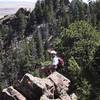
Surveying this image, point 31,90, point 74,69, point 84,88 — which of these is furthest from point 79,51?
point 31,90

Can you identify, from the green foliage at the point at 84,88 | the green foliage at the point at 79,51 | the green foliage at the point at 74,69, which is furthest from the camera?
the green foliage at the point at 74,69

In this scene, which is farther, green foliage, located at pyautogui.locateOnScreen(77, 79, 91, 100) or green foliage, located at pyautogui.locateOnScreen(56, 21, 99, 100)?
green foliage, located at pyautogui.locateOnScreen(56, 21, 99, 100)

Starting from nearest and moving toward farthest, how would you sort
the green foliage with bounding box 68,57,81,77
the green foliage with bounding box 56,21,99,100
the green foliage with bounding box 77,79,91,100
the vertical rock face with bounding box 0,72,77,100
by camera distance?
the vertical rock face with bounding box 0,72,77,100 → the green foliage with bounding box 77,79,91,100 → the green foliage with bounding box 56,21,99,100 → the green foliage with bounding box 68,57,81,77

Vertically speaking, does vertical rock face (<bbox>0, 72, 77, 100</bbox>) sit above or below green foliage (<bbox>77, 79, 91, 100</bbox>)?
above

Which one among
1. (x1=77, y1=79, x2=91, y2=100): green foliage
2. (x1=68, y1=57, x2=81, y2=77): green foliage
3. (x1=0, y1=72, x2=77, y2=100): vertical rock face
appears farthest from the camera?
(x1=68, y1=57, x2=81, y2=77): green foliage

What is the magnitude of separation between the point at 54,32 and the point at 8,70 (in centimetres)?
4726

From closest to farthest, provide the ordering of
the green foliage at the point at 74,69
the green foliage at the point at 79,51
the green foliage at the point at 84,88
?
the green foliage at the point at 84,88
the green foliage at the point at 79,51
the green foliage at the point at 74,69

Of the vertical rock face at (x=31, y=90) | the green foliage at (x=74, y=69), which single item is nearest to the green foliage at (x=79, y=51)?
the green foliage at (x=74, y=69)

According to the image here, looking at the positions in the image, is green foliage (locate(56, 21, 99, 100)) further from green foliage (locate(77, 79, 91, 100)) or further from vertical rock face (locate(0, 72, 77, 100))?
vertical rock face (locate(0, 72, 77, 100))

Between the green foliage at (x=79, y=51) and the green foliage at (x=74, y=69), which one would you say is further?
the green foliage at (x=74, y=69)

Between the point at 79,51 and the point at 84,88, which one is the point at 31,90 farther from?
the point at 79,51

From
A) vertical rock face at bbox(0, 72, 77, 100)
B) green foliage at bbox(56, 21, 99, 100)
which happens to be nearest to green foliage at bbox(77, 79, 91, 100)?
green foliage at bbox(56, 21, 99, 100)

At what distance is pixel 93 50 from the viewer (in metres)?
80.7

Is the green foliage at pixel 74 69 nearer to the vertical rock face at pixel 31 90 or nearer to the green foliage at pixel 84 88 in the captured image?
the green foliage at pixel 84 88
